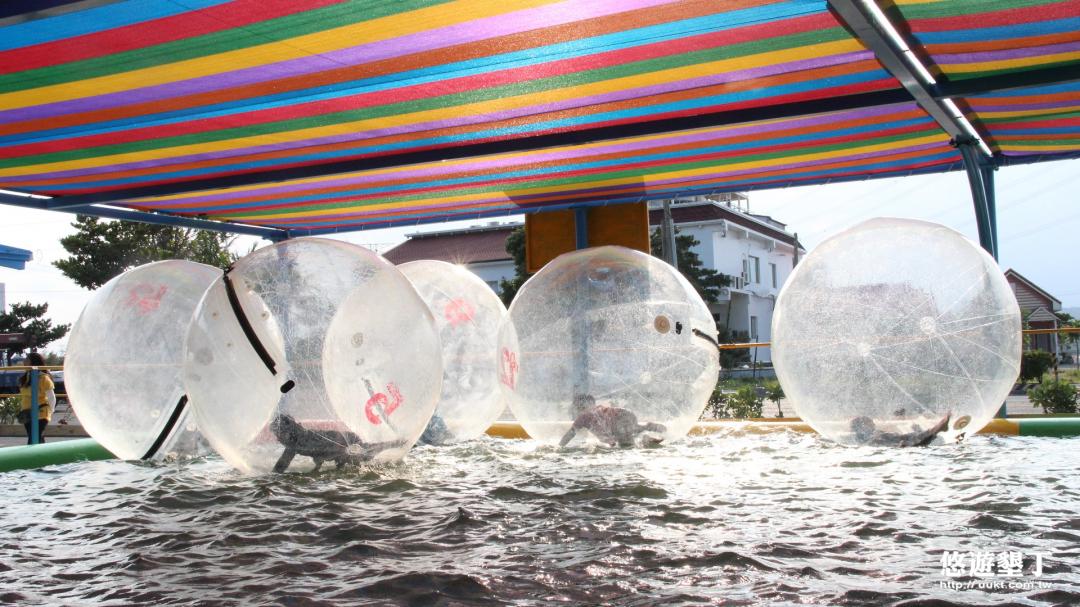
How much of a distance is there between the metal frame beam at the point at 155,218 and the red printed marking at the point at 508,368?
14.6 feet

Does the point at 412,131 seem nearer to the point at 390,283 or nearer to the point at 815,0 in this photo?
the point at 390,283

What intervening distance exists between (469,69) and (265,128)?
1.92 m

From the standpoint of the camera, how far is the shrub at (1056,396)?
11.9 meters

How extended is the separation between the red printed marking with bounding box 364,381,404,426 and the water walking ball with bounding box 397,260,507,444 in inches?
67.6

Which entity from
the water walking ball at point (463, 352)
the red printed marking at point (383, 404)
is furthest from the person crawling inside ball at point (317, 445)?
the water walking ball at point (463, 352)

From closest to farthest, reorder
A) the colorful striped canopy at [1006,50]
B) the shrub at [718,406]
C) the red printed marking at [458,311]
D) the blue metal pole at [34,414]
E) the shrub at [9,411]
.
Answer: the colorful striped canopy at [1006,50], the red printed marking at [458,311], the blue metal pole at [34,414], the shrub at [718,406], the shrub at [9,411]

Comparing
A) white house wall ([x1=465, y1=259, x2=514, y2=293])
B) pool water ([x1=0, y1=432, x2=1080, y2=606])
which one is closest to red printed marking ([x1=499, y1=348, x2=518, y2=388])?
pool water ([x1=0, y1=432, x2=1080, y2=606])

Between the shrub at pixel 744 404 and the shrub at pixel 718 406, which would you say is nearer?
the shrub at pixel 744 404

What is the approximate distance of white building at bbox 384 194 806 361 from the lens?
3283 centimetres

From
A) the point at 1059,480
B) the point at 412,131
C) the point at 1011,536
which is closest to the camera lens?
the point at 1011,536

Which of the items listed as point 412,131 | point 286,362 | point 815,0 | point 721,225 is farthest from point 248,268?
point 721,225

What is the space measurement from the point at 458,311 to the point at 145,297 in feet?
7.85

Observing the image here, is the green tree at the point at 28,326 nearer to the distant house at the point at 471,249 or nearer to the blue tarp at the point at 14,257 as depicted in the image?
the distant house at the point at 471,249

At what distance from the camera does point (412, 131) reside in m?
6.66
